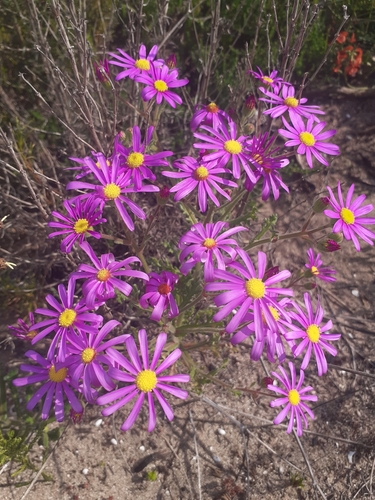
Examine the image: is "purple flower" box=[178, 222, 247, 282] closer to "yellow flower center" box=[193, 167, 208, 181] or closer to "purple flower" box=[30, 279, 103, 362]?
"yellow flower center" box=[193, 167, 208, 181]

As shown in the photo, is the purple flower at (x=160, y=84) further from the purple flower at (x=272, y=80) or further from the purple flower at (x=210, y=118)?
the purple flower at (x=272, y=80)

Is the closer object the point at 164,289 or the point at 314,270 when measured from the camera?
the point at 164,289

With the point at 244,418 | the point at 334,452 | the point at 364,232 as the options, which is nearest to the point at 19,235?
the point at 244,418

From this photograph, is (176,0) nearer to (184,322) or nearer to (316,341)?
(184,322)

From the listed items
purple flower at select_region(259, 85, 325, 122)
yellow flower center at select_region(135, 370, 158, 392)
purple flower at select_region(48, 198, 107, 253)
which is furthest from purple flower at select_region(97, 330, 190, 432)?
purple flower at select_region(259, 85, 325, 122)

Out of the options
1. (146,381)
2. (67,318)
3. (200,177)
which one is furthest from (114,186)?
(146,381)

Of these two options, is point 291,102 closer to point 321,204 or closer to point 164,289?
point 321,204
